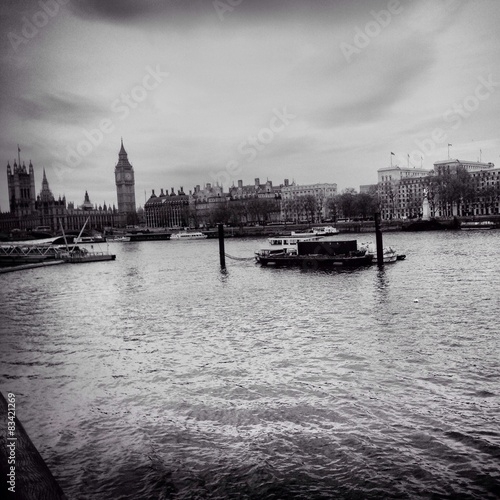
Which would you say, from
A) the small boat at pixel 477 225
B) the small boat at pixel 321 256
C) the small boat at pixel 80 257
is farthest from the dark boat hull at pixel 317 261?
the small boat at pixel 477 225

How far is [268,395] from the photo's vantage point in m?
14.1

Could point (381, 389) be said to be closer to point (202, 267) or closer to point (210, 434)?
point (210, 434)

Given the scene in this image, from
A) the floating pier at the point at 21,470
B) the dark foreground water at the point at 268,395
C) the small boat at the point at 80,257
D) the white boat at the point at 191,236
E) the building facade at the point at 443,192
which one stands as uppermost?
the building facade at the point at 443,192

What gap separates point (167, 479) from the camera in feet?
32.6

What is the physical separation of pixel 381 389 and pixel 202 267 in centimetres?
4247

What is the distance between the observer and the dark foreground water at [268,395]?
9.90m

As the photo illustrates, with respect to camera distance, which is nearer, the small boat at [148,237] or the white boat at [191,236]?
the white boat at [191,236]

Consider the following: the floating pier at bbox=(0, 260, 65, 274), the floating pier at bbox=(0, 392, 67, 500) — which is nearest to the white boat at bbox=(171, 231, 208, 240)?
the floating pier at bbox=(0, 260, 65, 274)

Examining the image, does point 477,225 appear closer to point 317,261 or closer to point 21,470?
point 317,261

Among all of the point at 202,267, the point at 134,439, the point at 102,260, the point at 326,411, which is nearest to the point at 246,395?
the point at 326,411

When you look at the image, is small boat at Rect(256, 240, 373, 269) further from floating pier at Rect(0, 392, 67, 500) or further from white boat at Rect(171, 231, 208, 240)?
white boat at Rect(171, 231, 208, 240)

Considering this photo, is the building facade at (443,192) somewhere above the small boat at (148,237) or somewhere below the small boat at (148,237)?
above

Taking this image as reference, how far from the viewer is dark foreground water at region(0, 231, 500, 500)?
9.90m

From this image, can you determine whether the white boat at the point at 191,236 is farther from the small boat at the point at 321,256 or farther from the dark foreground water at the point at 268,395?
the dark foreground water at the point at 268,395
